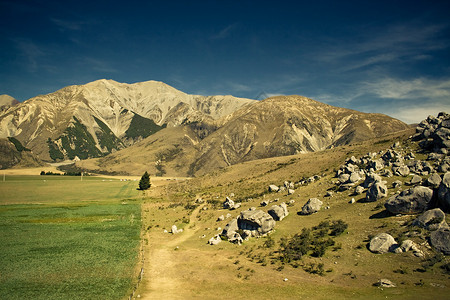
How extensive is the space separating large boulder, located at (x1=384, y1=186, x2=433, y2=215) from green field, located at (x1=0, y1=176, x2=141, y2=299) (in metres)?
33.9

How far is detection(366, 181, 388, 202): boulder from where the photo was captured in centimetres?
4188

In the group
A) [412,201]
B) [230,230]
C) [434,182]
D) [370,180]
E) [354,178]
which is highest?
[434,182]

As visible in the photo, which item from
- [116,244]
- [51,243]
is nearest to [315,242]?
[116,244]

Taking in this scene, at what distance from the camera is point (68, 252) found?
131 feet

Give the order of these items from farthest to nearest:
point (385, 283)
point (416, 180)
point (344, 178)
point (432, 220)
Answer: point (344, 178) → point (416, 180) → point (432, 220) → point (385, 283)

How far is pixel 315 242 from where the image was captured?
36.0 m

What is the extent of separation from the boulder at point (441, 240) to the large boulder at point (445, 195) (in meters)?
5.23

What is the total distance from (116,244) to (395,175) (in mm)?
49650

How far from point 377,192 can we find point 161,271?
3354 centimetres

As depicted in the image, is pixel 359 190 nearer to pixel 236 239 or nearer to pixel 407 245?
pixel 407 245

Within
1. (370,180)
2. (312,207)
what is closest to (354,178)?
(370,180)

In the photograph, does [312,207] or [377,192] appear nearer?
[377,192]

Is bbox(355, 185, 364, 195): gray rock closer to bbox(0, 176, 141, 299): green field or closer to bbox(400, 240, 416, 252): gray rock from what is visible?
bbox(400, 240, 416, 252): gray rock

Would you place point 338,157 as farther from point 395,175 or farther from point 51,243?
point 51,243
